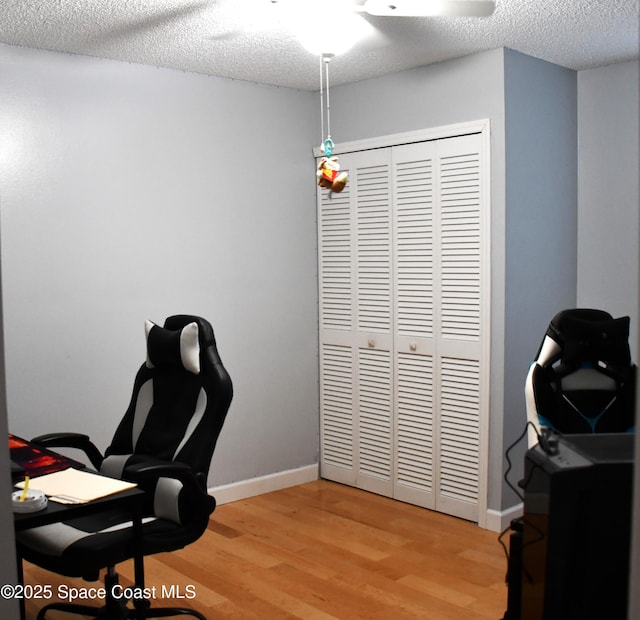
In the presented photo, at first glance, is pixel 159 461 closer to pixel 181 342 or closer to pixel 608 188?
pixel 181 342

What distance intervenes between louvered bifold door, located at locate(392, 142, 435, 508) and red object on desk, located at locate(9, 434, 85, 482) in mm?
2179

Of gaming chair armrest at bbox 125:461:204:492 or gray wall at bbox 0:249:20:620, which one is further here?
gaming chair armrest at bbox 125:461:204:492

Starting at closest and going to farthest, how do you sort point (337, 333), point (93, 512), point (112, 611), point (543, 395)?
point (93, 512) → point (112, 611) → point (543, 395) → point (337, 333)

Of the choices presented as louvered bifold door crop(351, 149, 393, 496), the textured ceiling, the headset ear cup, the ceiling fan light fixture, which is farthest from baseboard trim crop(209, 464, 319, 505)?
the ceiling fan light fixture

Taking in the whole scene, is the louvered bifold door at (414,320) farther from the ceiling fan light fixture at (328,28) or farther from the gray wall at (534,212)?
the ceiling fan light fixture at (328,28)

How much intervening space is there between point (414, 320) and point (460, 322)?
324mm

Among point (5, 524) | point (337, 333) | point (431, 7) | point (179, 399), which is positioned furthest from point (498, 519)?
point (5, 524)

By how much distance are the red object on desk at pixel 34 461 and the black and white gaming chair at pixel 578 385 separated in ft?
6.10

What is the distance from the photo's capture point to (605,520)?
1.23 m

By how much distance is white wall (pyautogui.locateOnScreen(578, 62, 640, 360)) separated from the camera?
4152 mm

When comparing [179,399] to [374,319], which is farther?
[374,319]

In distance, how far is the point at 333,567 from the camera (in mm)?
3541

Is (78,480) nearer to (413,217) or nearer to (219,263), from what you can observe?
(219,263)

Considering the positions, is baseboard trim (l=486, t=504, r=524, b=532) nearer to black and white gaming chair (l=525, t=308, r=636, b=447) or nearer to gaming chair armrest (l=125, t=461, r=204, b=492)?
black and white gaming chair (l=525, t=308, r=636, b=447)
